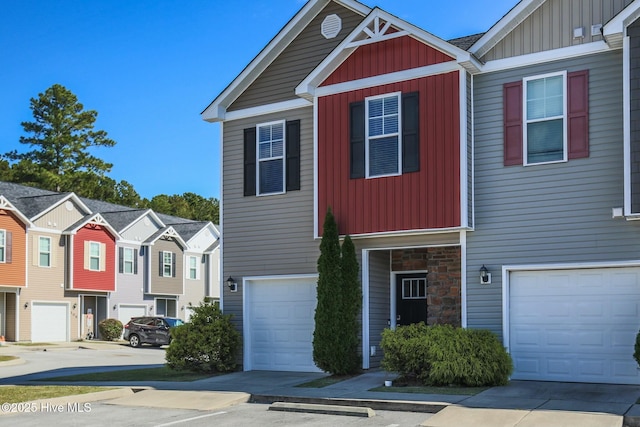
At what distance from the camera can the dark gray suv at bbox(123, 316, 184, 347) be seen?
35688 mm

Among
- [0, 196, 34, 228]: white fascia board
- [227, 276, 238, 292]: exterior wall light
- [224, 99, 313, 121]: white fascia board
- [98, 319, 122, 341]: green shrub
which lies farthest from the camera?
[98, 319, 122, 341]: green shrub

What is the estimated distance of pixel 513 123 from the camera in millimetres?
15148

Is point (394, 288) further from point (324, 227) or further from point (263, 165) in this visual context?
point (263, 165)

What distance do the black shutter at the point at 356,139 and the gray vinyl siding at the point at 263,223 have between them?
4.56 ft

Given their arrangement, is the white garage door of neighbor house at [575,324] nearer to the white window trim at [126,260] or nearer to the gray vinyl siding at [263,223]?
the gray vinyl siding at [263,223]

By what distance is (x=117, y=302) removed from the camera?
137 ft

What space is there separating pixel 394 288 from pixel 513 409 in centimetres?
684

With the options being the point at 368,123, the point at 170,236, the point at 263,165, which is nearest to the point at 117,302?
the point at 170,236

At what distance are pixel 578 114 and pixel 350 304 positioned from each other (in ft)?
19.1

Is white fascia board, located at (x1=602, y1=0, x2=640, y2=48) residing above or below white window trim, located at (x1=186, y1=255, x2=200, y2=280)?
above

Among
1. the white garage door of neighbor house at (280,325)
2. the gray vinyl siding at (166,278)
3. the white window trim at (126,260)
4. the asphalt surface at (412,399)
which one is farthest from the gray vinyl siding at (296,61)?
the gray vinyl siding at (166,278)

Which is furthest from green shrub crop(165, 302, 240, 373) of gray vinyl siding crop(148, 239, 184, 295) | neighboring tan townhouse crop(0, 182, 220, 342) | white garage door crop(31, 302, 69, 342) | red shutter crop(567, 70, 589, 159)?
gray vinyl siding crop(148, 239, 184, 295)

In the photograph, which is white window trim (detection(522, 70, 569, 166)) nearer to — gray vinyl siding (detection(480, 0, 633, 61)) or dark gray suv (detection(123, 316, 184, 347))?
gray vinyl siding (detection(480, 0, 633, 61))

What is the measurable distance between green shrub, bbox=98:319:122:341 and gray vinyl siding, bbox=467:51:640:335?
27.9 meters
